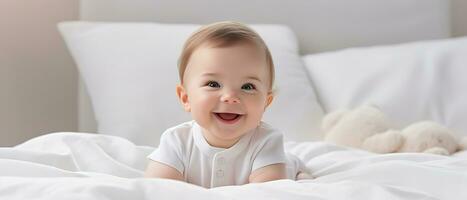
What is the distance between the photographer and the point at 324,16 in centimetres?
239

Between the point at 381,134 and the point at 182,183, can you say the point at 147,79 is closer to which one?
the point at 381,134

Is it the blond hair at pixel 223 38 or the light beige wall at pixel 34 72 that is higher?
the blond hair at pixel 223 38

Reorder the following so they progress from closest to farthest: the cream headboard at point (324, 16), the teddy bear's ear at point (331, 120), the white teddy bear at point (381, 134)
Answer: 1. the white teddy bear at point (381, 134)
2. the teddy bear's ear at point (331, 120)
3. the cream headboard at point (324, 16)

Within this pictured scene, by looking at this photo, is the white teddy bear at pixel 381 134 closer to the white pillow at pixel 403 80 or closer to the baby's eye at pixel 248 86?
the white pillow at pixel 403 80

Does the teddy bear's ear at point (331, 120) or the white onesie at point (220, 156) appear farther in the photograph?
the teddy bear's ear at point (331, 120)

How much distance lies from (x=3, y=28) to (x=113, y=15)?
371mm

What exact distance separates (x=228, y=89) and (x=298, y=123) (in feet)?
2.71

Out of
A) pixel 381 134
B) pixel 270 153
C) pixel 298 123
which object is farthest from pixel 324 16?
pixel 270 153

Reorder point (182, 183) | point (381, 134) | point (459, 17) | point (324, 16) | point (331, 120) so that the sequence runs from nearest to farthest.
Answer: point (182, 183), point (381, 134), point (331, 120), point (324, 16), point (459, 17)

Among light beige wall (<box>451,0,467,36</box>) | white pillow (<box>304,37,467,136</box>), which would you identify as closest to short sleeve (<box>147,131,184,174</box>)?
white pillow (<box>304,37,467,136</box>)

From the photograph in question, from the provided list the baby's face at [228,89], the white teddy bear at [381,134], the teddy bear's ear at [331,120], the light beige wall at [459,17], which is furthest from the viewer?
the light beige wall at [459,17]

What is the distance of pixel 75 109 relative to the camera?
2.55 m

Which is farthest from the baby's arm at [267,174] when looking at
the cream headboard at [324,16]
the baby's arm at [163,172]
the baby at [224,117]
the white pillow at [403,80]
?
the cream headboard at [324,16]

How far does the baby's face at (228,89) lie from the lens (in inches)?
47.4
